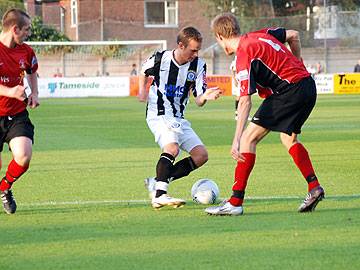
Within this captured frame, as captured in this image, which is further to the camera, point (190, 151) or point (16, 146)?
point (190, 151)

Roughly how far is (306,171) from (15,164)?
285cm

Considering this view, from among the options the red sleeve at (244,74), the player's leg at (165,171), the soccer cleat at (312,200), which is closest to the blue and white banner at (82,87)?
the player's leg at (165,171)

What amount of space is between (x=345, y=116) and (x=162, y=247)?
19643 millimetres

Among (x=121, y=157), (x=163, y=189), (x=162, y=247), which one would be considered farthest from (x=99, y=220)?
(x=121, y=157)

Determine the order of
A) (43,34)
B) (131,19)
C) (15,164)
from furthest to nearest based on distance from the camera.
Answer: (131,19) → (43,34) → (15,164)

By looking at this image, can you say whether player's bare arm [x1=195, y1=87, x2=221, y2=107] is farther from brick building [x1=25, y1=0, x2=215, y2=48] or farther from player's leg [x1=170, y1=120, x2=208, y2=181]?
brick building [x1=25, y1=0, x2=215, y2=48]

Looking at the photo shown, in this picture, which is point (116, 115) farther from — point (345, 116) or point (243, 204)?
point (243, 204)

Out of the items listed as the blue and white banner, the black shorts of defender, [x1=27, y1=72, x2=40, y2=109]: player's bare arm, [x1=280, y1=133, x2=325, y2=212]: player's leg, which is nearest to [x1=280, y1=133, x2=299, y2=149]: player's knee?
[x1=280, y1=133, x2=325, y2=212]: player's leg

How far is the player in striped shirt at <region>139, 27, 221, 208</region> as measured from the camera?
9766mm

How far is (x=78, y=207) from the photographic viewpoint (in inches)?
386

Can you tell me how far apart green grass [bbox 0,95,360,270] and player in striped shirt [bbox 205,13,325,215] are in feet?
0.75

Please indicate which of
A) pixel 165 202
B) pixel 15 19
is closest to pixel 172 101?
pixel 165 202

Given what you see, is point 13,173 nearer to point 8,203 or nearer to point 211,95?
point 8,203

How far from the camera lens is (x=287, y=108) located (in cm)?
905
